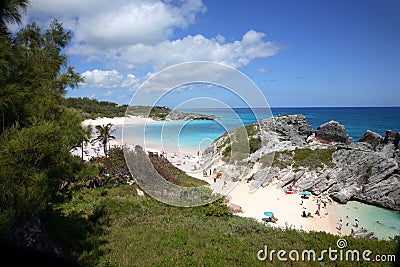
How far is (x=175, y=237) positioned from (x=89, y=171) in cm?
312

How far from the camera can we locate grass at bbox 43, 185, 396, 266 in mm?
5223

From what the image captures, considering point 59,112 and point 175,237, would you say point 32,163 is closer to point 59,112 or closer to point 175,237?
point 59,112

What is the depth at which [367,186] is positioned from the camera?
54.8 ft

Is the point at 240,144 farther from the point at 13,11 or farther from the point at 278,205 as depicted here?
the point at 13,11

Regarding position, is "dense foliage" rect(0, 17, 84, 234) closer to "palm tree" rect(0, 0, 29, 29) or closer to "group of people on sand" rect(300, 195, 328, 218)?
"palm tree" rect(0, 0, 29, 29)

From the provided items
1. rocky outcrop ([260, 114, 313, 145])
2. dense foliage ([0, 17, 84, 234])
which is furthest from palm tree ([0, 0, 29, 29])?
rocky outcrop ([260, 114, 313, 145])

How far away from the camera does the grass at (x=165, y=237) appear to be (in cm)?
522

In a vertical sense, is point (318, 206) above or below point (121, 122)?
below

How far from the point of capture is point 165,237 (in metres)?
6.48

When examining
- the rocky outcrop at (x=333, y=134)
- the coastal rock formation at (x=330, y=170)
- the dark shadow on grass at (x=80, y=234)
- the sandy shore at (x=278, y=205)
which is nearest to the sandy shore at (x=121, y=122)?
the sandy shore at (x=278, y=205)

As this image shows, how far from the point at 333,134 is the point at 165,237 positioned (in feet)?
112

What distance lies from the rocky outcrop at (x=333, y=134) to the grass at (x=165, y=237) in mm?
30097

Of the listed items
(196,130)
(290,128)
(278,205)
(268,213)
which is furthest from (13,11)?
(196,130)

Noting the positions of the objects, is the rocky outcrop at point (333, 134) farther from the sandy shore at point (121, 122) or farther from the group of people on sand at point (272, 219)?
the sandy shore at point (121, 122)
